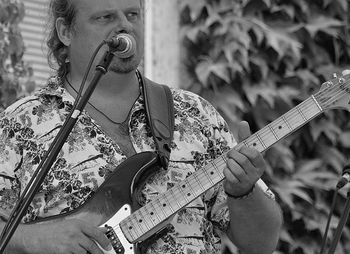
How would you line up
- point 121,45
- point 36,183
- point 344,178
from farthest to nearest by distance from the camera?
1. point 344,178
2. point 121,45
3. point 36,183

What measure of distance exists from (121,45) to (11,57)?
168 centimetres

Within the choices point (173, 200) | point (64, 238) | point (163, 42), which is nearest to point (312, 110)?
point (173, 200)

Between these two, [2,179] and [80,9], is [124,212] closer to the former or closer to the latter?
[2,179]

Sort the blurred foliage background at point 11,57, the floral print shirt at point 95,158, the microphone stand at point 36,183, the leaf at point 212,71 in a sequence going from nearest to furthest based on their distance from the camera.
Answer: the microphone stand at point 36,183
the floral print shirt at point 95,158
the blurred foliage background at point 11,57
the leaf at point 212,71

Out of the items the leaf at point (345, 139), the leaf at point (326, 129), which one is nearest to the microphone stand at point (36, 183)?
the leaf at point (326, 129)

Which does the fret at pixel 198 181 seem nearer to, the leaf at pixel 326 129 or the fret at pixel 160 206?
the fret at pixel 160 206

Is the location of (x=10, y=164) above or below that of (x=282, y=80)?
below

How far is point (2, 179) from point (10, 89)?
1.03 metres

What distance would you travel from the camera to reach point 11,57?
16.6 feet

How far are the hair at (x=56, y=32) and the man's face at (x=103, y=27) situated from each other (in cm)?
5

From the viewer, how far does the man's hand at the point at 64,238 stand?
12.3 ft

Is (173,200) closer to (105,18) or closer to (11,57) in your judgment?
(105,18)

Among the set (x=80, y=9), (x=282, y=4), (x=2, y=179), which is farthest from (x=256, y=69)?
(x=2, y=179)

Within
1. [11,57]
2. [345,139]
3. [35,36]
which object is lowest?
[345,139]
